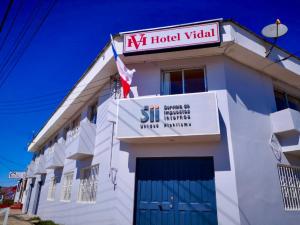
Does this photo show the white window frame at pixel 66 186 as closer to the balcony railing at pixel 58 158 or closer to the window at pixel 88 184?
the balcony railing at pixel 58 158

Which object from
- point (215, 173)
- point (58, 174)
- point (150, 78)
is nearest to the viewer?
point (215, 173)

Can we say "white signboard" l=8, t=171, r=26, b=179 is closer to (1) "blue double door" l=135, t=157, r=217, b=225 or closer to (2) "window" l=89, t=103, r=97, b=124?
(2) "window" l=89, t=103, r=97, b=124

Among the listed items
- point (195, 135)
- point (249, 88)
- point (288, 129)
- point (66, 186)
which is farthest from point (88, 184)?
point (288, 129)

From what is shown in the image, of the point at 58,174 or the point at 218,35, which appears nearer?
the point at 218,35

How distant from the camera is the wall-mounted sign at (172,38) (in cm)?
736

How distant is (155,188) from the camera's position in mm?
6887

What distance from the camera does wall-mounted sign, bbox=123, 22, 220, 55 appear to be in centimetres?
736

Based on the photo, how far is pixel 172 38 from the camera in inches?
298

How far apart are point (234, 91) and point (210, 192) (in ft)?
10.7

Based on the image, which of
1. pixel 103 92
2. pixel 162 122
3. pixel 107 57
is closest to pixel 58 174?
pixel 103 92

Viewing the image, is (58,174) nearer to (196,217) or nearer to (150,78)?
(150,78)

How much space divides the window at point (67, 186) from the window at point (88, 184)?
5.75 ft

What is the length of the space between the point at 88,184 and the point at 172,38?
6.36 meters

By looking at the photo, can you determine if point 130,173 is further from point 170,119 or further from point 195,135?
point 195,135
